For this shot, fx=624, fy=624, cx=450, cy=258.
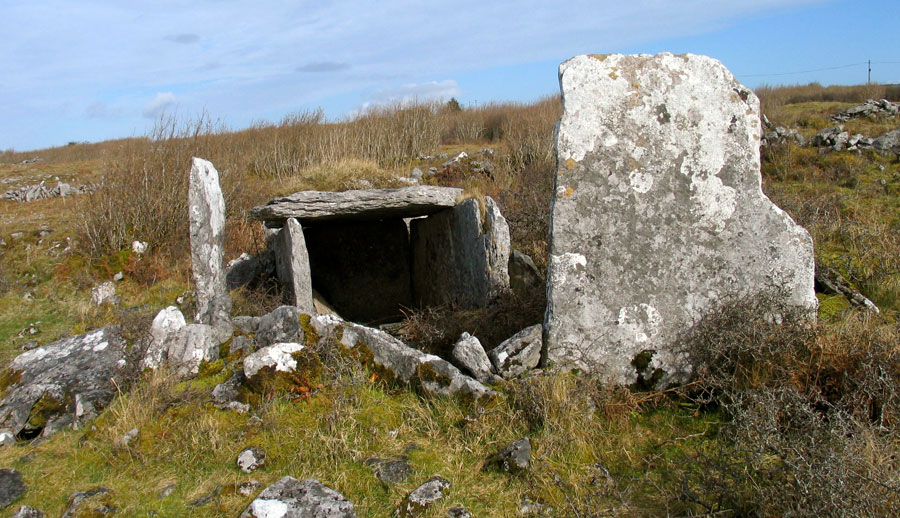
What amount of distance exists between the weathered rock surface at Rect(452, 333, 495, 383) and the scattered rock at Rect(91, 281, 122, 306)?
4973 mm

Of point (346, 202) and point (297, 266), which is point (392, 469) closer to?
point (297, 266)

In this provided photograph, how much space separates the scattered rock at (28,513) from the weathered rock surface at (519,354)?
2.69 meters

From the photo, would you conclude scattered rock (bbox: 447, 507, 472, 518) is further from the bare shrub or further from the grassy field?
the bare shrub

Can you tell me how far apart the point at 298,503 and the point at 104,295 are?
18.5ft

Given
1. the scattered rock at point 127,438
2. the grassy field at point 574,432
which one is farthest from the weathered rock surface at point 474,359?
the scattered rock at point 127,438

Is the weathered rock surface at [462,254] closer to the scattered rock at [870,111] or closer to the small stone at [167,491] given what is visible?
the small stone at [167,491]

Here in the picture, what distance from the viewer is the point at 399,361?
169 inches

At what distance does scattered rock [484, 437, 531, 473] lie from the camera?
10.7ft

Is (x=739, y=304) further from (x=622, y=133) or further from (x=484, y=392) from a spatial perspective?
(x=484, y=392)

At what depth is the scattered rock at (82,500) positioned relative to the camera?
314 centimetres

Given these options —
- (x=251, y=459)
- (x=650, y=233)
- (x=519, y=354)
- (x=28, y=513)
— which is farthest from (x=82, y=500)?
(x=650, y=233)

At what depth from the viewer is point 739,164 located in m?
4.23

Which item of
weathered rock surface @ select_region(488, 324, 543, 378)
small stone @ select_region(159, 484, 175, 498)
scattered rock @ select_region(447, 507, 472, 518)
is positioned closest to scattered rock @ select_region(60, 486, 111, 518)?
small stone @ select_region(159, 484, 175, 498)

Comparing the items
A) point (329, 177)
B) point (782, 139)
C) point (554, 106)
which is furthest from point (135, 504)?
point (554, 106)
